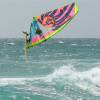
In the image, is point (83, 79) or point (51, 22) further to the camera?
point (83, 79)

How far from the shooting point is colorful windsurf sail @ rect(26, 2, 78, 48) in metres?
21.3

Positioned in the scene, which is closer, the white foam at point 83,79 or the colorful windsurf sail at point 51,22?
the colorful windsurf sail at point 51,22

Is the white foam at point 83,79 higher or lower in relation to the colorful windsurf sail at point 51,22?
lower

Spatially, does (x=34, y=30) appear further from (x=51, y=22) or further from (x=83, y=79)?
(x=83, y=79)

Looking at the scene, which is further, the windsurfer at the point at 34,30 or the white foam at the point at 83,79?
the white foam at the point at 83,79

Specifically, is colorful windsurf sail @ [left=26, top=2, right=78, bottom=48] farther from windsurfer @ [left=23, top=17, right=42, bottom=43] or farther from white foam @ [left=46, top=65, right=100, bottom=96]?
white foam @ [left=46, top=65, right=100, bottom=96]

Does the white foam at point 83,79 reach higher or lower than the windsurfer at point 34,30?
lower

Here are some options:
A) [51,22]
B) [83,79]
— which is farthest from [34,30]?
[83,79]

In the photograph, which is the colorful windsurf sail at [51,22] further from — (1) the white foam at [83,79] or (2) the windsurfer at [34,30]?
(1) the white foam at [83,79]

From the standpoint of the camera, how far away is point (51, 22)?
21719 mm

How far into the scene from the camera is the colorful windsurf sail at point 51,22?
2133 centimetres

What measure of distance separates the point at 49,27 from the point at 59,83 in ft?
47.8

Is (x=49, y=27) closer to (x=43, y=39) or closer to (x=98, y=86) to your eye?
(x=43, y=39)

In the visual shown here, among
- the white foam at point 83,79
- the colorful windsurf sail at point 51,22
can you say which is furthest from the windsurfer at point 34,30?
the white foam at point 83,79
